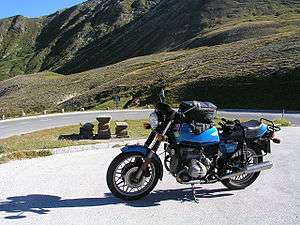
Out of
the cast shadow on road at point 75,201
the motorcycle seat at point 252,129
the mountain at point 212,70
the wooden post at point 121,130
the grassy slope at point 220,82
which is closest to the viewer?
the cast shadow on road at point 75,201

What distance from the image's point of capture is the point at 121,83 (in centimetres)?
8219

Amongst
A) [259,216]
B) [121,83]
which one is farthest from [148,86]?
[259,216]

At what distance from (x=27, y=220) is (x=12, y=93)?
391 feet

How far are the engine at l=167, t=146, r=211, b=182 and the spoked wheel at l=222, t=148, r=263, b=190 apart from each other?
0.84m

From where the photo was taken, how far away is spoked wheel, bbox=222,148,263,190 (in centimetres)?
950

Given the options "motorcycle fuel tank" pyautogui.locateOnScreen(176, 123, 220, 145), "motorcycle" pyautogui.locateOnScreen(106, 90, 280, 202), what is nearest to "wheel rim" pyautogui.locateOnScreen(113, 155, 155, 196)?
"motorcycle" pyautogui.locateOnScreen(106, 90, 280, 202)

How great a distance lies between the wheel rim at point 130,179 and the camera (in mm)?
8711

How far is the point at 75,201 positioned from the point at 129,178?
99 centimetres

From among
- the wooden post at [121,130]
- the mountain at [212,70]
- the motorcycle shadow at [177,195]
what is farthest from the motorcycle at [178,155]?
the mountain at [212,70]

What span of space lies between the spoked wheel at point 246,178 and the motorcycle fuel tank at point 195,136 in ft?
3.01

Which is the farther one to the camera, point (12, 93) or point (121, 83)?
point (12, 93)

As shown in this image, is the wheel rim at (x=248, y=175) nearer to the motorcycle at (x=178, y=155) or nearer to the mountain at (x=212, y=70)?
the motorcycle at (x=178, y=155)

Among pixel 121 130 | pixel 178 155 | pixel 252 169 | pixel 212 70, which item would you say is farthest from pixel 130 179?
pixel 212 70

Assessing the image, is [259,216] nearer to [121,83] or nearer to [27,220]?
[27,220]
